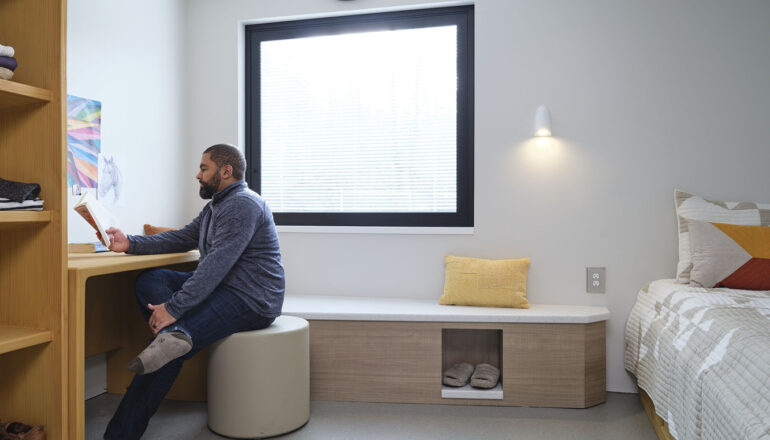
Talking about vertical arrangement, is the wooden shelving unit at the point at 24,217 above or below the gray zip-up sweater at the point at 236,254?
above

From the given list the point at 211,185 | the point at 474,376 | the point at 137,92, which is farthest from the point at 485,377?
the point at 137,92

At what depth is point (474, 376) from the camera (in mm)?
2627

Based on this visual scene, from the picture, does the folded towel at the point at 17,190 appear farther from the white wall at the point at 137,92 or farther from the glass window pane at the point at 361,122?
the glass window pane at the point at 361,122

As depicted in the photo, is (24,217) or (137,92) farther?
(137,92)

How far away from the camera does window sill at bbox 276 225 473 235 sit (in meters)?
2.97

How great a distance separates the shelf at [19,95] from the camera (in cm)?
157

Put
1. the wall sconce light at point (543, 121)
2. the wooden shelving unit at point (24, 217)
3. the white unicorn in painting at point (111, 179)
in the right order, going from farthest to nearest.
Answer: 1. the wall sconce light at point (543, 121)
2. the white unicorn in painting at point (111, 179)
3. the wooden shelving unit at point (24, 217)

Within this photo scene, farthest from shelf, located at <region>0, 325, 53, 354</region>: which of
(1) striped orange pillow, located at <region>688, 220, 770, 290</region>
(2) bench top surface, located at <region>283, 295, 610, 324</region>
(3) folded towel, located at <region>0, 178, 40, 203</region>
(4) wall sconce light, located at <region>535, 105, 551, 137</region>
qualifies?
(1) striped orange pillow, located at <region>688, 220, 770, 290</region>

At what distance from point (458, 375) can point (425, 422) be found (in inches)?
14.5

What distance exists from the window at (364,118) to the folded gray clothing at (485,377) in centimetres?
79

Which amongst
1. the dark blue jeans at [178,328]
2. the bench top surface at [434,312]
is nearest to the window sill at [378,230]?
the bench top surface at [434,312]

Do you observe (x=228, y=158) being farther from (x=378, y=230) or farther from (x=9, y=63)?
(x=378, y=230)

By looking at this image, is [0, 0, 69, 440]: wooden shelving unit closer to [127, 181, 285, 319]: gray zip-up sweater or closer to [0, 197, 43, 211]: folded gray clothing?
[0, 197, 43, 211]: folded gray clothing

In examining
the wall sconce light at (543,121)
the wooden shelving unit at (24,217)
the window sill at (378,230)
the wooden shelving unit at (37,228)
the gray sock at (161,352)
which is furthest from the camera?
the window sill at (378,230)
